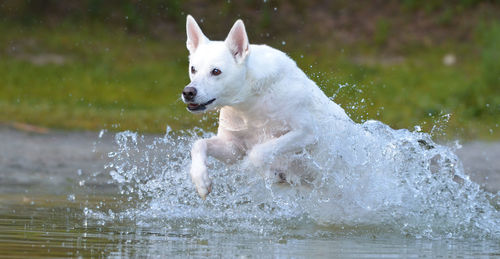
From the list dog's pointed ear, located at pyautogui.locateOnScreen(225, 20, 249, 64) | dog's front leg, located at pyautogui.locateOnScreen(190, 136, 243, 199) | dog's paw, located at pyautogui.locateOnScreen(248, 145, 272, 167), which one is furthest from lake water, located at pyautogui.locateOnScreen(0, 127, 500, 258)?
dog's pointed ear, located at pyautogui.locateOnScreen(225, 20, 249, 64)

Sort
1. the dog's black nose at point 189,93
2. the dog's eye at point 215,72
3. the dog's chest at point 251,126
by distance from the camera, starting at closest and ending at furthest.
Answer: the dog's black nose at point 189,93, the dog's eye at point 215,72, the dog's chest at point 251,126

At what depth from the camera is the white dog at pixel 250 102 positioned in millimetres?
5793

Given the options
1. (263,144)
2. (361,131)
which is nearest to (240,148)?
(263,144)

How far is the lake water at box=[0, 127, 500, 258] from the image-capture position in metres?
5.27

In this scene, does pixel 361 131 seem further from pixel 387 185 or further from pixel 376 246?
pixel 376 246

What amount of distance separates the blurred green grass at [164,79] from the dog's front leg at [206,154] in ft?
17.5

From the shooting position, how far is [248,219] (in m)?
6.64

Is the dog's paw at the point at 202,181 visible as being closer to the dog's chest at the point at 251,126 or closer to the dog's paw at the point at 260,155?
the dog's paw at the point at 260,155

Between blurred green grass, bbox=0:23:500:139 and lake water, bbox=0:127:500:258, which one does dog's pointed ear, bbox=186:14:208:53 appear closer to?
lake water, bbox=0:127:500:258

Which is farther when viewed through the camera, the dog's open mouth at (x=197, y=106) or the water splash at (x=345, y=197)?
the water splash at (x=345, y=197)

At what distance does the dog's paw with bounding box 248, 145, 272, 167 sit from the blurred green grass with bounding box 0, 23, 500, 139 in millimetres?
5558

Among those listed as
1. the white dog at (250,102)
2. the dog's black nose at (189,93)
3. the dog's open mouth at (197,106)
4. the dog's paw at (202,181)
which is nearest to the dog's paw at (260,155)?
the white dog at (250,102)

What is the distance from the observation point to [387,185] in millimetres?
6875

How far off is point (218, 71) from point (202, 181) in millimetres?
692
